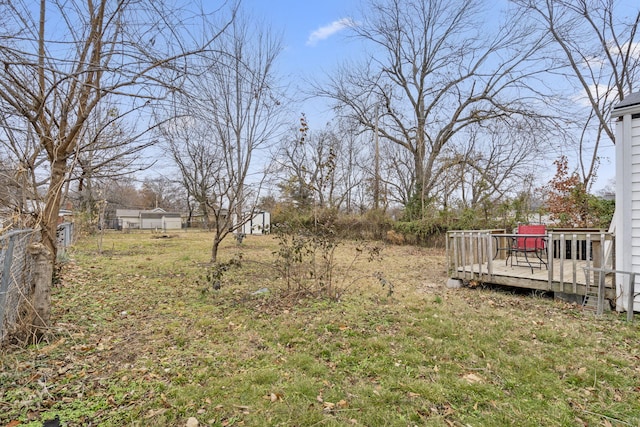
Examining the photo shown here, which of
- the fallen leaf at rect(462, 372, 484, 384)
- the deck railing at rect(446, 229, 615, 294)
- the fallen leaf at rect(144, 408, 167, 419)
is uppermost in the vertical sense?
the deck railing at rect(446, 229, 615, 294)

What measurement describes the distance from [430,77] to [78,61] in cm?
1726

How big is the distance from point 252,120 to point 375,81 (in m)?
10.9

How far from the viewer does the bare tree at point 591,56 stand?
1055 centimetres

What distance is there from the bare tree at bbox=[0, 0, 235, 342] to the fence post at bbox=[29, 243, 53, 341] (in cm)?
2

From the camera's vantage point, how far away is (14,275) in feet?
9.26

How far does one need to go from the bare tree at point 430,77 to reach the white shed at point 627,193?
10.9 metres

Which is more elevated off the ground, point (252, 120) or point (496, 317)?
point (252, 120)

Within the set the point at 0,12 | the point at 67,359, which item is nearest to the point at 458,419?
the point at 67,359

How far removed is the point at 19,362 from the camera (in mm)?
2592

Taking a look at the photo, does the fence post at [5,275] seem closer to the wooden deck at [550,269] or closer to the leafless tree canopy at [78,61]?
the leafless tree canopy at [78,61]

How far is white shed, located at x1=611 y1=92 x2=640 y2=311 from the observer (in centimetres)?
405

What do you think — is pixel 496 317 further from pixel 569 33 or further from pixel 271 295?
pixel 569 33

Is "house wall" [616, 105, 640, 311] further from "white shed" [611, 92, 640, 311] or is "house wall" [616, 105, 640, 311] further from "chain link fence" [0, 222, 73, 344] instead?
"chain link fence" [0, 222, 73, 344]

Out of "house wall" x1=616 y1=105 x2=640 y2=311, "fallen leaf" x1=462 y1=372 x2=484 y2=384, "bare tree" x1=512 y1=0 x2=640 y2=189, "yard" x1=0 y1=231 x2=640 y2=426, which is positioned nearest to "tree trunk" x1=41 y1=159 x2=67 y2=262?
"yard" x1=0 y1=231 x2=640 y2=426
